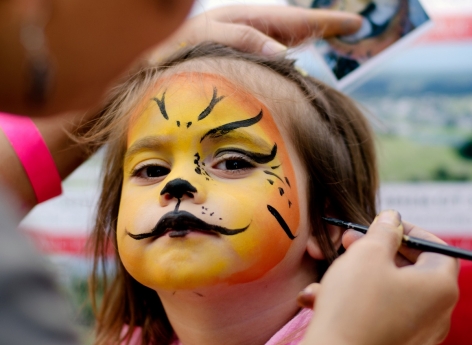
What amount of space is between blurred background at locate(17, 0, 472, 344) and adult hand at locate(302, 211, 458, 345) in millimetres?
852

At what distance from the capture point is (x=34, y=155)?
132 centimetres

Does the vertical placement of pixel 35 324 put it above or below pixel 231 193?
above

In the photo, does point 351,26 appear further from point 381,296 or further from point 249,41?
point 381,296

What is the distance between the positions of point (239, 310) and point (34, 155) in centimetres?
63

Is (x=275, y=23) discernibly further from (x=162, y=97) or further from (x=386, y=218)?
(x=386, y=218)

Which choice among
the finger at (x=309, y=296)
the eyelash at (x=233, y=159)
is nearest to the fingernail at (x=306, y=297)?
the finger at (x=309, y=296)

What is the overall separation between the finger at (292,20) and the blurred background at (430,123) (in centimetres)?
16

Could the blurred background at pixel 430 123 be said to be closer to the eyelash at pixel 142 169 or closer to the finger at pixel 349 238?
the eyelash at pixel 142 169

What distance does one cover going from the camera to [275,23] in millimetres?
1399

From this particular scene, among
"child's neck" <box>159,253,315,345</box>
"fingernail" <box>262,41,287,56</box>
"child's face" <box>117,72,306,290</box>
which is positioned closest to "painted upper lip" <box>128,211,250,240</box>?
"child's face" <box>117,72,306,290</box>

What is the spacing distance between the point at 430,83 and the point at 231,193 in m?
0.86

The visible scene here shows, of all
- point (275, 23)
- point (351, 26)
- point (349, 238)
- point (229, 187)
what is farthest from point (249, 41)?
point (349, 238)

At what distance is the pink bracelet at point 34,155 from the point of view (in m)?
1.31

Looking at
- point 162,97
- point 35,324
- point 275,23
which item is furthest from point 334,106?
point 35,324
